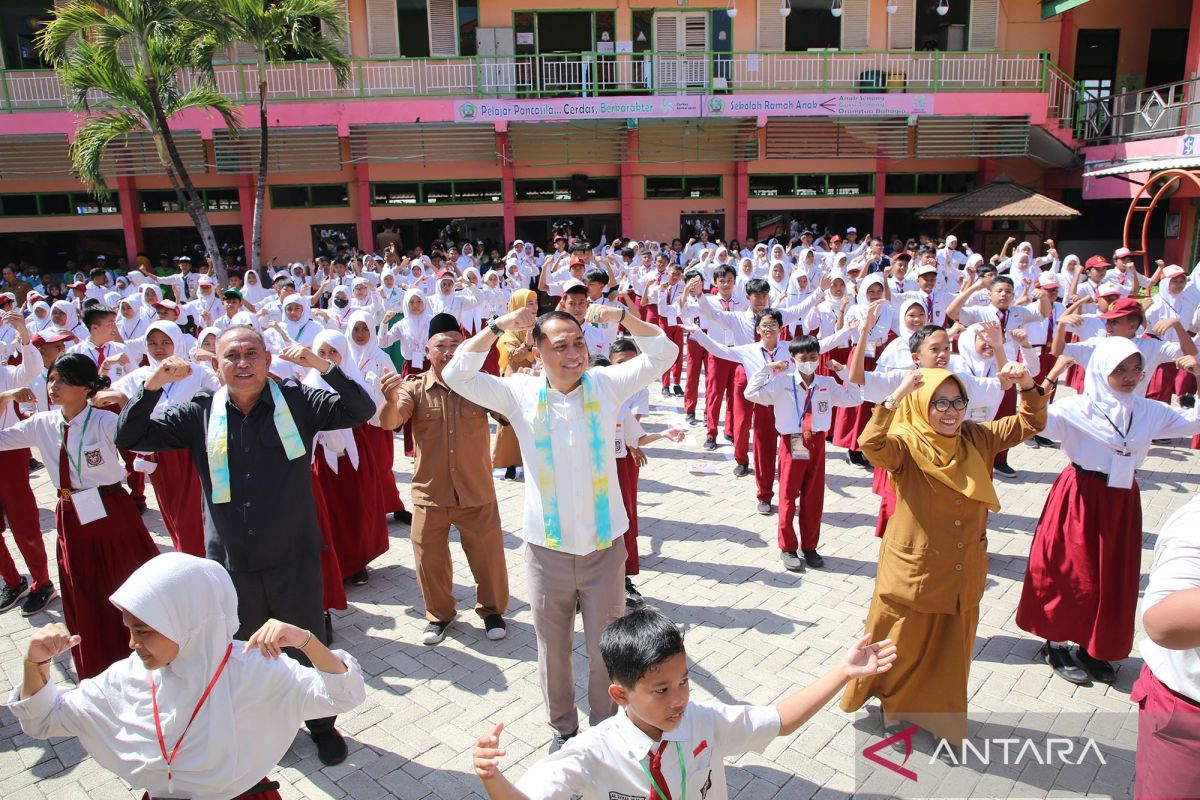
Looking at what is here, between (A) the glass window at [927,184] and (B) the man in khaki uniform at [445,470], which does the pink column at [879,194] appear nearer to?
(A) the glass window at [927,184]

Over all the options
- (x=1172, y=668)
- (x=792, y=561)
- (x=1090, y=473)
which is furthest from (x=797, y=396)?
(x=1172, y=668)

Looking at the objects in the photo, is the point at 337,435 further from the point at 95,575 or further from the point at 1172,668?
the point at 1172,668

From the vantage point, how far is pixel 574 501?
3396 mm

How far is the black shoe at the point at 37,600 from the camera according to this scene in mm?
5387

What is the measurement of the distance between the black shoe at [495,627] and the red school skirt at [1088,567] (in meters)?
2.94

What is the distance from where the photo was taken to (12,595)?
555 cm

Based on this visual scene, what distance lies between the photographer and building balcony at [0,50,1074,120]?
18.3 metres

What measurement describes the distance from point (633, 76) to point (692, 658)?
17657mm

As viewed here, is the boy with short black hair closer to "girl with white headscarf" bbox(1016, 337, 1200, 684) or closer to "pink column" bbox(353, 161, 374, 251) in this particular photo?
"girl with white headscarf" bbox(1016, 337, 1200, 684)

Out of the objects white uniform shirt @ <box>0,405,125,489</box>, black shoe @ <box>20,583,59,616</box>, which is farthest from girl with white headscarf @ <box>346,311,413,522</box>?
black shoe @ <box>20,583,59,616</box>

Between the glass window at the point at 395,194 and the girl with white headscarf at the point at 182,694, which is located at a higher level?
the glass window at the point at 395,194

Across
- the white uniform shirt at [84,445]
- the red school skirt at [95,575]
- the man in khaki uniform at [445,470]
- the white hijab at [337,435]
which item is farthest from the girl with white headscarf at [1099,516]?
the white uniform shirt at [84,445]

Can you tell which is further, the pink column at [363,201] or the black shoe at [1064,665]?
the pink column at [363,201]

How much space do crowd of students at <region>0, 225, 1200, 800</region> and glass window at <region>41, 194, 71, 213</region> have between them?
582 inches
